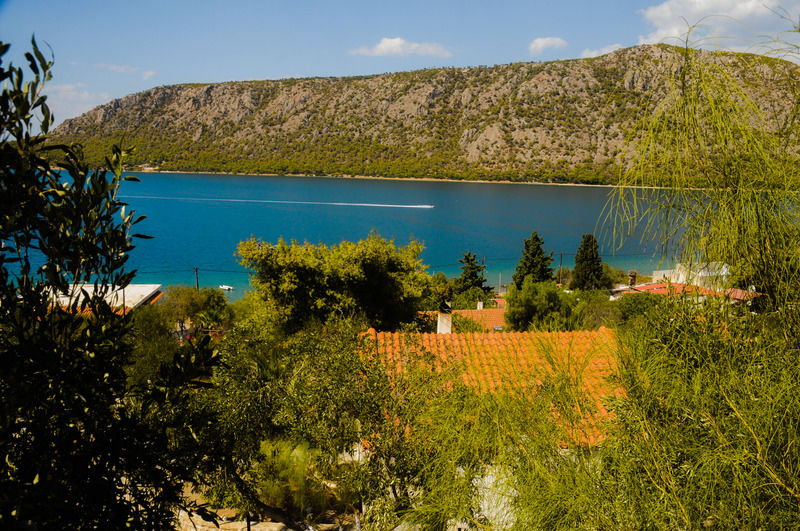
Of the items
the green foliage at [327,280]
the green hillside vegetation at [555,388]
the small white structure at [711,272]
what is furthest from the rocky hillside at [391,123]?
the small white structure at [711,272]

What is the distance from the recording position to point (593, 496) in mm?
3275

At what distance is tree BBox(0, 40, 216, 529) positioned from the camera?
7.15 ft

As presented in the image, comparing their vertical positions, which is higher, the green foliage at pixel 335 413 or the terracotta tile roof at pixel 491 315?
the green foliage at pixel 335 413

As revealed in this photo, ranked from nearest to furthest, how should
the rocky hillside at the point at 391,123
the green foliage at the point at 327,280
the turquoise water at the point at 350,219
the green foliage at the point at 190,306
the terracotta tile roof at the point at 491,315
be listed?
1. the green foliage at the point at 327,280
2. the green foliage at the point at 190,306
3. the terracotta tile roof at the point at 491,315
4. the turquoise water at the point at 350,219
5. the rocky hillside at the point at 391,123

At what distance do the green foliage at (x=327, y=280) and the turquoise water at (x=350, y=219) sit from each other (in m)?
20.8

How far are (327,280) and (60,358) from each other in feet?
46.7

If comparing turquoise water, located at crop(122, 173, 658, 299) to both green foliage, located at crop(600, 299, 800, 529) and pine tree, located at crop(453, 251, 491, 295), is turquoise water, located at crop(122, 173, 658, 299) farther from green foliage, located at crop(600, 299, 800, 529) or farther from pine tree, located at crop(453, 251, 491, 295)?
green foliage, located at crop(600, 299, 800, 529)

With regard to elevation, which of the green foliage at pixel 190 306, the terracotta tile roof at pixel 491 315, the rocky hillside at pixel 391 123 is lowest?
the terracotta tile roof at pixel 491 315

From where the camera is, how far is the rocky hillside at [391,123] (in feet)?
409

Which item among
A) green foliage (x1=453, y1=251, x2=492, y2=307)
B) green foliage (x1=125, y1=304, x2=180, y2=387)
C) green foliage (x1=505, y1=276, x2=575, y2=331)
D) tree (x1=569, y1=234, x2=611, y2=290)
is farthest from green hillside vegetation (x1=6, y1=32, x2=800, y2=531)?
tree (x1=569, y1=234, x2=611, y2=290)

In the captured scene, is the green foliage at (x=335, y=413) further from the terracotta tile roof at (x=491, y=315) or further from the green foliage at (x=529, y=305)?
the green foliage at (x=529, y=305)

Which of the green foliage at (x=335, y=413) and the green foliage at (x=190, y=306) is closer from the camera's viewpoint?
the green foliage at (x=335, y=413)

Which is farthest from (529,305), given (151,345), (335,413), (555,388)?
(555,388)

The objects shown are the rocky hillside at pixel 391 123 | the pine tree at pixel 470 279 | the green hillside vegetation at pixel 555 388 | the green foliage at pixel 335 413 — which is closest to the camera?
the green hillside vegetation at pixel 555 388
